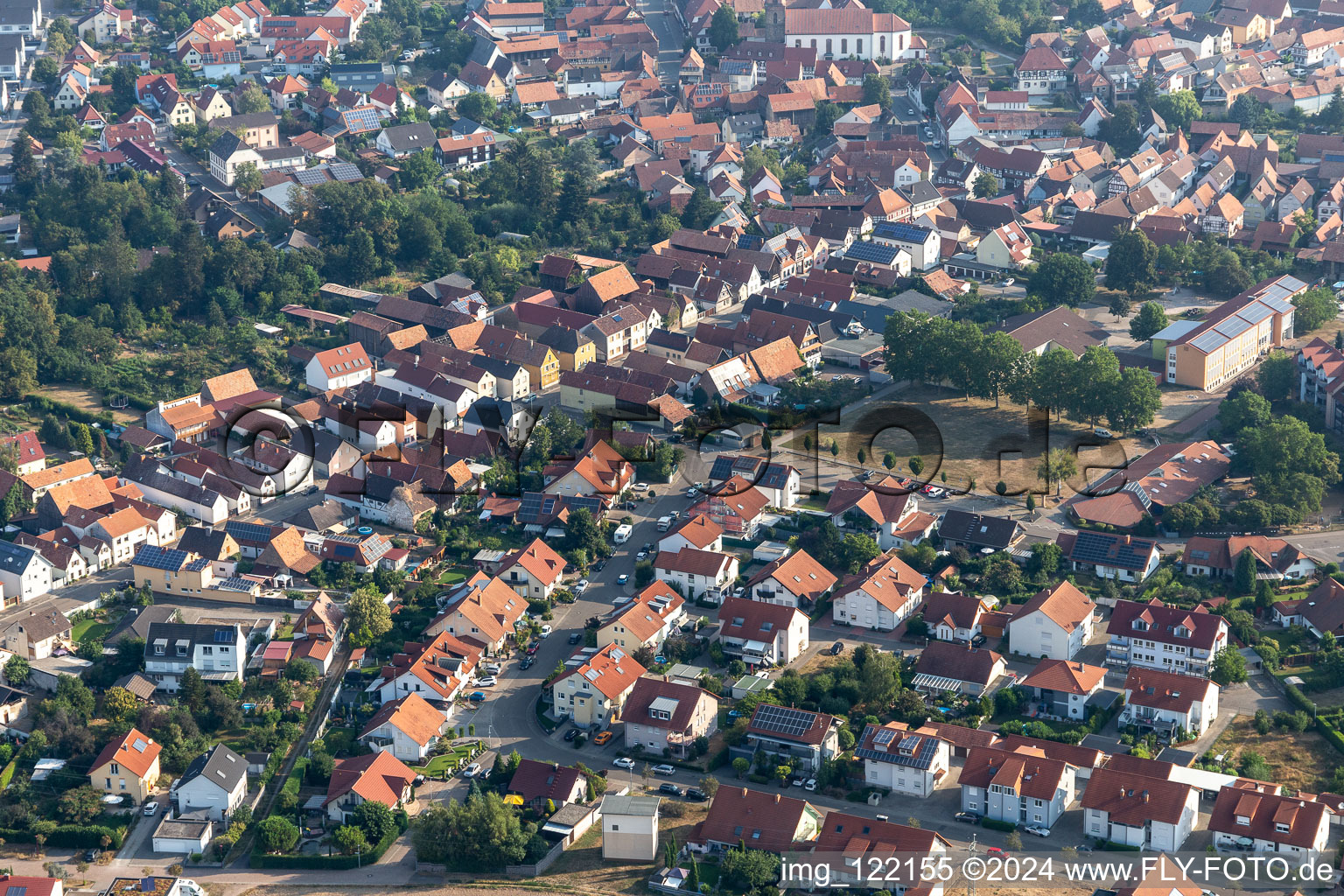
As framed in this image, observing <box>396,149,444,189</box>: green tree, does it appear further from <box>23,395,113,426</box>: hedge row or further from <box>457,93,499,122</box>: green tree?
<box>23,395,113,426</box>: hedge row

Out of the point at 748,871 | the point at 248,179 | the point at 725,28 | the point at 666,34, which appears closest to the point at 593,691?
the point at 748,871

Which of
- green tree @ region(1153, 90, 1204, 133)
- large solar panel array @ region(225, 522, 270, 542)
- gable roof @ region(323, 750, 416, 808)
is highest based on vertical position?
green tree @ region(1153, 90, 1204, 133)

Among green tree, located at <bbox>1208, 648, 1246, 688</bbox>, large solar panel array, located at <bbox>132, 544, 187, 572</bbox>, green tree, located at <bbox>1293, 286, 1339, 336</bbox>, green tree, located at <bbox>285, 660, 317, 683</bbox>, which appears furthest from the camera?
green tree, located at <bbox>1293, 286, 1339, 336</bbox>

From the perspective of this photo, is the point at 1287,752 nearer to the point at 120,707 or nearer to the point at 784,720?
the point at 784,720

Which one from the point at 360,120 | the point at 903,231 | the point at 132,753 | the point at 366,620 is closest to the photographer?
the point at 132,753

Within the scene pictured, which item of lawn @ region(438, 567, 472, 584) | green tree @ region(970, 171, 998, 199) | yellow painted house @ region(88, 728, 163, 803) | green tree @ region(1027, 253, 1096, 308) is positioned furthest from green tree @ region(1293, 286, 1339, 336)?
yellow painted house @ region(88, 728, 163, 803)

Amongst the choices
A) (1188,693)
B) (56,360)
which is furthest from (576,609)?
(56,360)
